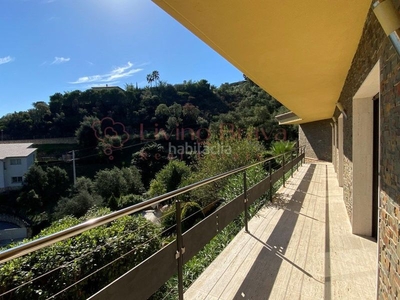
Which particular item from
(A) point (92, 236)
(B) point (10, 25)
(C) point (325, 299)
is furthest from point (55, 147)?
(C) point (325, 299)

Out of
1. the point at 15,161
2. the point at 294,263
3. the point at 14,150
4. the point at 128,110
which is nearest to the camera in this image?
the point at 294,263

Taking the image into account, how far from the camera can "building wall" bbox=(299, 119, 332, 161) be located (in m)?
13.7

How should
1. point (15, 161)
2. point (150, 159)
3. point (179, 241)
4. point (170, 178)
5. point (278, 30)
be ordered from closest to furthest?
1. point (179, 241)
2. point (278, 30)
3. point (170, 178)
4. point (15, 161)
5. point (150, 159)

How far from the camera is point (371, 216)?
10.4 ft

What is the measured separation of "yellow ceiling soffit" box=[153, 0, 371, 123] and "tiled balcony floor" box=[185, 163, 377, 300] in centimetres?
226

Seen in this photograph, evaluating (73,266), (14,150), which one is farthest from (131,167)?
(73,266)

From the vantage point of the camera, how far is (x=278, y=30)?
2037mm

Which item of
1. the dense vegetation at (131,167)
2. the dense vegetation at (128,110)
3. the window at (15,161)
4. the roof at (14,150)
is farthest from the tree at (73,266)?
the window at (15,161)

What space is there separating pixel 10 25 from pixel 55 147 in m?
26.7

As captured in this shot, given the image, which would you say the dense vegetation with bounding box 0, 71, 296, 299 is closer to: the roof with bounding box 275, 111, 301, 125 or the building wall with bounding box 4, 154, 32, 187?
the roof with bounding box 275, 111, 301, 125

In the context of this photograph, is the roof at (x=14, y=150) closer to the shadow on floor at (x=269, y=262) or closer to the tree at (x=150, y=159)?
the tree at (x=150, y=159)

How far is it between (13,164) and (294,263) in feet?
138

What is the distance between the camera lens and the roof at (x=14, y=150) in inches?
1358

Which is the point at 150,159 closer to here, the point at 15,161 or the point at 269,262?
the point at 15,161
